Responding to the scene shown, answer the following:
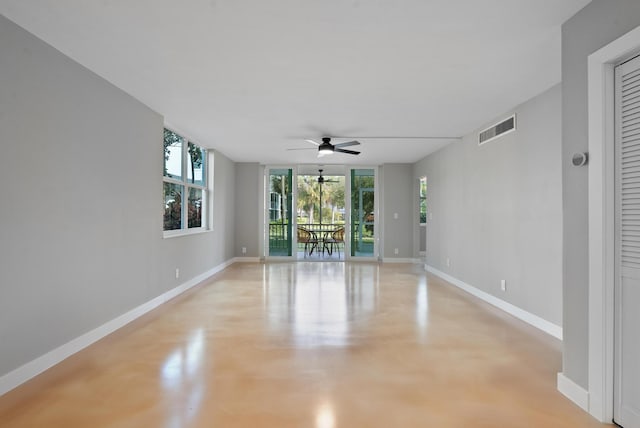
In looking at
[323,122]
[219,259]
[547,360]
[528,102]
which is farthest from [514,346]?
[219,259]

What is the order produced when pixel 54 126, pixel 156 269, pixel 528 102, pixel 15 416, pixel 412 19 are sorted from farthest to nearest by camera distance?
pixel 156 269
pixel 528 102
pixel 54 126
pixel 412 19
pixel 15 416

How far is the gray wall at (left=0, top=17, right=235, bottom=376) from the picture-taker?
2352 millimetres

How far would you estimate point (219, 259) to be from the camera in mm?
7273

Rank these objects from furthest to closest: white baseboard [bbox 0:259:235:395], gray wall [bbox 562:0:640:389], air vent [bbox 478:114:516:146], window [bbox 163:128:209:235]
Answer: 1. window [bbox 163:128:209:235]
2. air vent [bbox 478:114:516:146]
3. white baseboard [bbox 0:259:235:395]
4. gray wall [bbox 562:0:640:389]

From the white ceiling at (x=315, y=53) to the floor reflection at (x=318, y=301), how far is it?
242 centimetres

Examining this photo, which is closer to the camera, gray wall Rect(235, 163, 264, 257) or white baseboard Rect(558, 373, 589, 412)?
white baseboard Rect(558, 373, 589, 412)

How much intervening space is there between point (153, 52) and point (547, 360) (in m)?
3.97

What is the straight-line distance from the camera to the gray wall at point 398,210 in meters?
8.60

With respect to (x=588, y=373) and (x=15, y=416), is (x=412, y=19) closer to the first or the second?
(x=588, y=373)

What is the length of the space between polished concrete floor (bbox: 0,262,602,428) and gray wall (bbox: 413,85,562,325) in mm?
460

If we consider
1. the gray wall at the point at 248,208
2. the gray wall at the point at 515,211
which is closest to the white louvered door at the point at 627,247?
the gray wall at the point at 515,211

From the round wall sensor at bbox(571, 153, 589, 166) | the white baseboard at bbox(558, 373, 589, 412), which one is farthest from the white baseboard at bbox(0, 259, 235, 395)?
the round wall sensor at bbox(571, 153, 589, 166)

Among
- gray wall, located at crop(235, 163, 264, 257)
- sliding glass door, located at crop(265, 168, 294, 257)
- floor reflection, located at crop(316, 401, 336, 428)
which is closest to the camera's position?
floor reflection, located at crop(316, 401, 336, 428)

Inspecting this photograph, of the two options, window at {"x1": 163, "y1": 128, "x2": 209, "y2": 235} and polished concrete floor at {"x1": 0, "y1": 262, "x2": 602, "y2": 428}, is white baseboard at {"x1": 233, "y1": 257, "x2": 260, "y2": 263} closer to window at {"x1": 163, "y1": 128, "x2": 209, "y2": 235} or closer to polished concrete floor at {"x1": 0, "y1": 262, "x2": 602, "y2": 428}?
window at {"x1": 163, "y1": 128, "x2": 209, "y2": 235}
